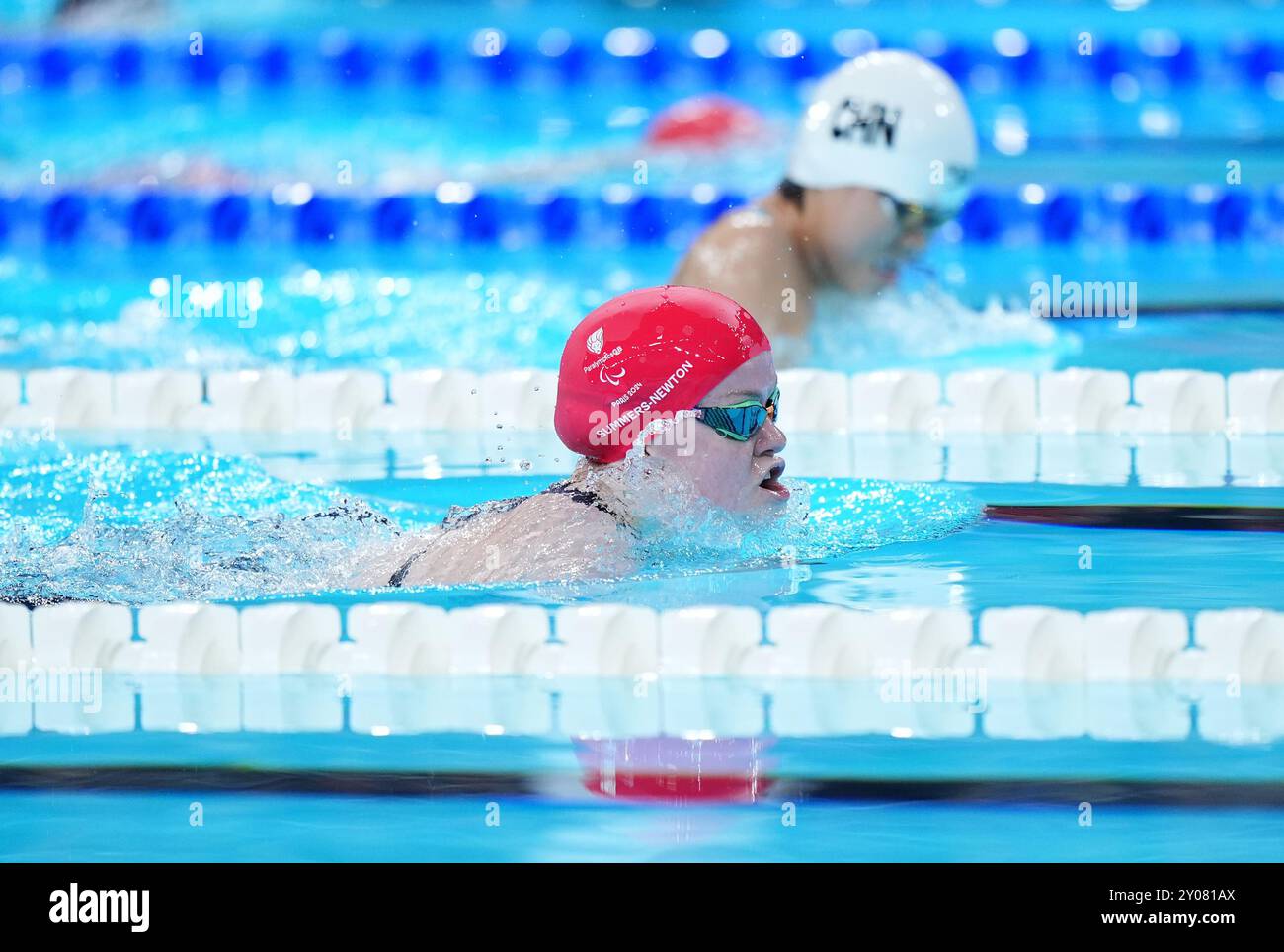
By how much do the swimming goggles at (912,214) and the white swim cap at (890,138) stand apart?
0.01m

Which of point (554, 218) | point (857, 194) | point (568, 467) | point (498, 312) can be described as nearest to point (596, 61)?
point (554, 218)

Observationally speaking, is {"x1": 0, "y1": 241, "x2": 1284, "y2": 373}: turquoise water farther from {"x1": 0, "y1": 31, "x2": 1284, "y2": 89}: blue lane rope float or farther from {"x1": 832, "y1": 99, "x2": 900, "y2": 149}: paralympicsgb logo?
{"x1": 0, "y1": 31, "x2": 1284, "y2": 89}: blue lane rope float

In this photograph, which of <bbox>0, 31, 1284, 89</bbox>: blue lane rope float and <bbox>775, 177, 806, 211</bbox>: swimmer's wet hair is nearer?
<bbox>775, 177, 806, 211</bbox>: swimmer's wet hair

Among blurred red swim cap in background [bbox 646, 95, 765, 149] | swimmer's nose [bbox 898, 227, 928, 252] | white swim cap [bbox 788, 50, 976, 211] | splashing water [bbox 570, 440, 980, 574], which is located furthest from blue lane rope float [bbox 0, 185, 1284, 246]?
splashing water [bbox 570, 440, 980, 574]

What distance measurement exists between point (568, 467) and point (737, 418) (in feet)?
4.19

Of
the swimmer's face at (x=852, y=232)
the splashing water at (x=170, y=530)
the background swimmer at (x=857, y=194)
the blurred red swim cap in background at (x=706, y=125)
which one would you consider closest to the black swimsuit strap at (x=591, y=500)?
the splashing water at (x=170, y=530)

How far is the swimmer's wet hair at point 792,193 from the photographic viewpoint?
15.9ft

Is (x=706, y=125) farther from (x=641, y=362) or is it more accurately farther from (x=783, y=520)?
(x=641, y=362)

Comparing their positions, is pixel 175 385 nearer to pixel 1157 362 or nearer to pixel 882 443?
pixel 882 443

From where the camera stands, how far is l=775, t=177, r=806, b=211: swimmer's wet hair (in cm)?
485

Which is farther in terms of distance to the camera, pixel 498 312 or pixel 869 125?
pixel 498 312

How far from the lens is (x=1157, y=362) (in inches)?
213

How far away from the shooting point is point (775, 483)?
3.06m
